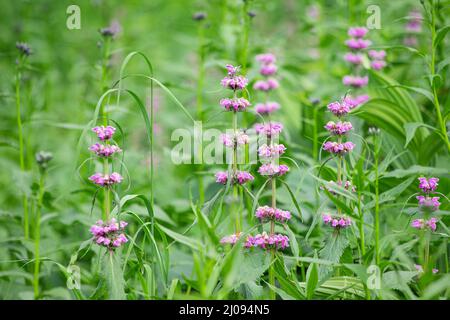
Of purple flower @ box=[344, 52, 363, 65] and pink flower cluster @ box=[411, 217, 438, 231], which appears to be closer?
pink flower cluster @ box=[411, 217, 438, 231]

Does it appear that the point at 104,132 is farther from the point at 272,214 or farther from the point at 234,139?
the point at 272,214

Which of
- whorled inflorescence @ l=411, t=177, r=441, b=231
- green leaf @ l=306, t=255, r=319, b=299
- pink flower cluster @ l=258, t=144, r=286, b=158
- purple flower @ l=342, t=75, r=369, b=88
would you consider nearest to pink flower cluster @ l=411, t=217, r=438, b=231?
whorled inflorescence @ l=411, t=177, r=441, b=231

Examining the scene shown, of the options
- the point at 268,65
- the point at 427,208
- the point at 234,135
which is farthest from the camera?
the point at 268,65

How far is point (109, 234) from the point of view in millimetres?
1566

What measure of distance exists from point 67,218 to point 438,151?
1480 millimetres

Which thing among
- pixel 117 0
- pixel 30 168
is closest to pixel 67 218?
→ pixel 30 168

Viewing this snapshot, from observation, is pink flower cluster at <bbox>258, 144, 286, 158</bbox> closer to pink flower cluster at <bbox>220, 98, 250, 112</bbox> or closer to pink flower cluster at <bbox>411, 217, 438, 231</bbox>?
pink flower cluster at <bbox>220, 98, 250, 112</bbox>

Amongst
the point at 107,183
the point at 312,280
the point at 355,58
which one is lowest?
the point at 312,280

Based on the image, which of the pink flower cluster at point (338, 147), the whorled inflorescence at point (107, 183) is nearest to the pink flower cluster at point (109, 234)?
the whorled inflorescence at point (107, 183)

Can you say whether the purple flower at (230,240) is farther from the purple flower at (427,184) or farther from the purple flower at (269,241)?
the purple flower at (427,184)

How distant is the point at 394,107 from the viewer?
2.29m

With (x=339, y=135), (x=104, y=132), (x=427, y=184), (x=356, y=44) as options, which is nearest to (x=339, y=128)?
(x=339, y=135)

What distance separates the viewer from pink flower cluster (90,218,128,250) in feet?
5.08
